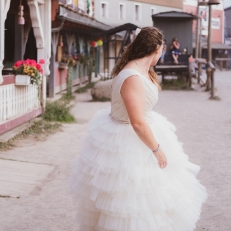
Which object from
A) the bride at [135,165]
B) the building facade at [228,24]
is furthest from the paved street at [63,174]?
the building facade at [228,24]

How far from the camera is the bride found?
3.16m

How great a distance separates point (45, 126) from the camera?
32.8ft

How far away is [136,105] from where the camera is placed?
308cm

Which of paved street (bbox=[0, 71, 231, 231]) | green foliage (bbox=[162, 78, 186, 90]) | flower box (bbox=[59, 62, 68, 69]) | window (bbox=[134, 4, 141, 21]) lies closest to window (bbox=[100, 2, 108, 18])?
window (bbox=[134, 4, 141, 21])

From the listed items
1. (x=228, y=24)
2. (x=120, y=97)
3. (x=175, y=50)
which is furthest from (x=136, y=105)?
(x=228, y=24)

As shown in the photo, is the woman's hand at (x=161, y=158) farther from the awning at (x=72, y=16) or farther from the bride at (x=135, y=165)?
the awning at (x=72, y=16)

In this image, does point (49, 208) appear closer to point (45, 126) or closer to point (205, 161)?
point (205, 161)

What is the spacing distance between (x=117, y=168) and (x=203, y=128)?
7.85m

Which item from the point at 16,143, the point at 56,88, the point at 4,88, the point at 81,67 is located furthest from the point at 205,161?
the point at 81,67

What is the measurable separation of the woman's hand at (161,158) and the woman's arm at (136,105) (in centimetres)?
10

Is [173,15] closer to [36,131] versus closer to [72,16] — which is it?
[72,16]

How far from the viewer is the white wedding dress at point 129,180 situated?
318 centimetres

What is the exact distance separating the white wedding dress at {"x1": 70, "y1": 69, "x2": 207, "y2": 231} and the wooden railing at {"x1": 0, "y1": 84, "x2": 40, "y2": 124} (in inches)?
218

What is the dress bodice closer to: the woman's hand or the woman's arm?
the woman's arm
